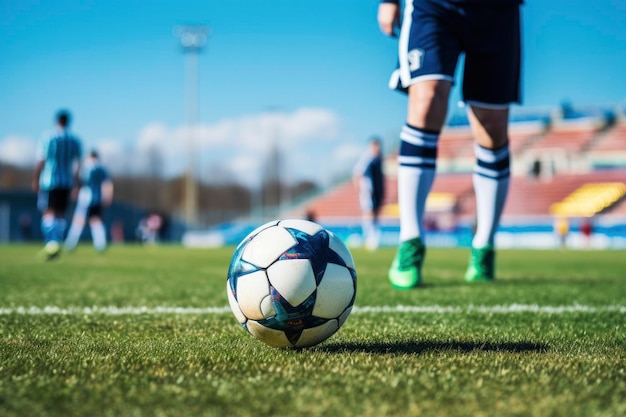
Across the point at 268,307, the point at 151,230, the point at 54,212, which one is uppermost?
the point at 268,307

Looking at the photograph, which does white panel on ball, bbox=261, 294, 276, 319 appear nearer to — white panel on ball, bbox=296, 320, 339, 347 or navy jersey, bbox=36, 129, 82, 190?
white panel on ball, bbox=296, 320, 339, 347

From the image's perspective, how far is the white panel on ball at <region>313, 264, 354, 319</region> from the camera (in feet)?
7.41

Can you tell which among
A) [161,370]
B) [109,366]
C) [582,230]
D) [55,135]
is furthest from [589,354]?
[582,230]

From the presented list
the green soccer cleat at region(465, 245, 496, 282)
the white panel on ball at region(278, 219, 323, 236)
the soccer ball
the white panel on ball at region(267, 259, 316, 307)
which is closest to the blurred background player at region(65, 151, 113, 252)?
the green soccer cleat at region(465, 245, 496, 282)

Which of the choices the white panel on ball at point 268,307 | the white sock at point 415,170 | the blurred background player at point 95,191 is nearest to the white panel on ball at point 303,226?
the white panel on ball at point 268,307

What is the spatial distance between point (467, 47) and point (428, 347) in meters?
2.52

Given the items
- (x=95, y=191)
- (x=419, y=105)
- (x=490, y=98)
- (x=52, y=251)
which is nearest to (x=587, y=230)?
(x=95, y=191)

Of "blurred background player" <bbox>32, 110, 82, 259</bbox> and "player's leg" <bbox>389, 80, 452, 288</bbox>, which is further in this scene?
"blurred background player" <bbox>32, 110, 82, 259</bbox>

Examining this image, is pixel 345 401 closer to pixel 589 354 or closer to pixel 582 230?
pixel 589 354

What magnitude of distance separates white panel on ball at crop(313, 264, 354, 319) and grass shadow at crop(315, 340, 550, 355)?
134mm

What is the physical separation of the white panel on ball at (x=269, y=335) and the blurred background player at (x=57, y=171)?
859 cm

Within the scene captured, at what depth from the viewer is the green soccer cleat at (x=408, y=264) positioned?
4117 millimetres

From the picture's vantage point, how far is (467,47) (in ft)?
14.2

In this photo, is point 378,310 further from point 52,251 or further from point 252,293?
point 52,251
